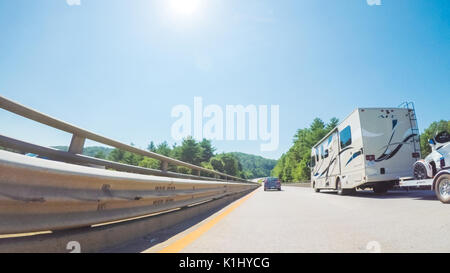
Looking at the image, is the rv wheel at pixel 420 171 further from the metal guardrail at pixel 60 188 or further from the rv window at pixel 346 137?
the metal guardrail at pixel 60 188

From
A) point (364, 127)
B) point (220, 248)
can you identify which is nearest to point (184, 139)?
point (364, 127)

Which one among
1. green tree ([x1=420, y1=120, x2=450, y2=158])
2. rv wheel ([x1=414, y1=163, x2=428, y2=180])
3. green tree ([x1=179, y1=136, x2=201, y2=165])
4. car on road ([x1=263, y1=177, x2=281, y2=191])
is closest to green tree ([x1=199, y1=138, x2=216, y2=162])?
green tree ([x1=179, y1=136, x2=201, y2=165])

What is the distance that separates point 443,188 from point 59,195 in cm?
931

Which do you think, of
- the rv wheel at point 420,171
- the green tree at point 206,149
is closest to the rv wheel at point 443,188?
the rv wheel at point 420,171

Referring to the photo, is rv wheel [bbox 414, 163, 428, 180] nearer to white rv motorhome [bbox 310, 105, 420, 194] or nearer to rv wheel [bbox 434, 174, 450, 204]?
rv wheel [bbox 434, 174, 450, 204]

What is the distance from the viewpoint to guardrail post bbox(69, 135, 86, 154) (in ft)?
9.14

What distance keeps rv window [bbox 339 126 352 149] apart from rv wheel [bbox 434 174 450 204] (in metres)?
5.03

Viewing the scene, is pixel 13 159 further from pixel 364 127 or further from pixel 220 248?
pixel 364 127

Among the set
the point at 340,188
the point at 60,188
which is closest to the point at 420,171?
the point at 340,188

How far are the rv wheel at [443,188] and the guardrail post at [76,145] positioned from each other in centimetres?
904
